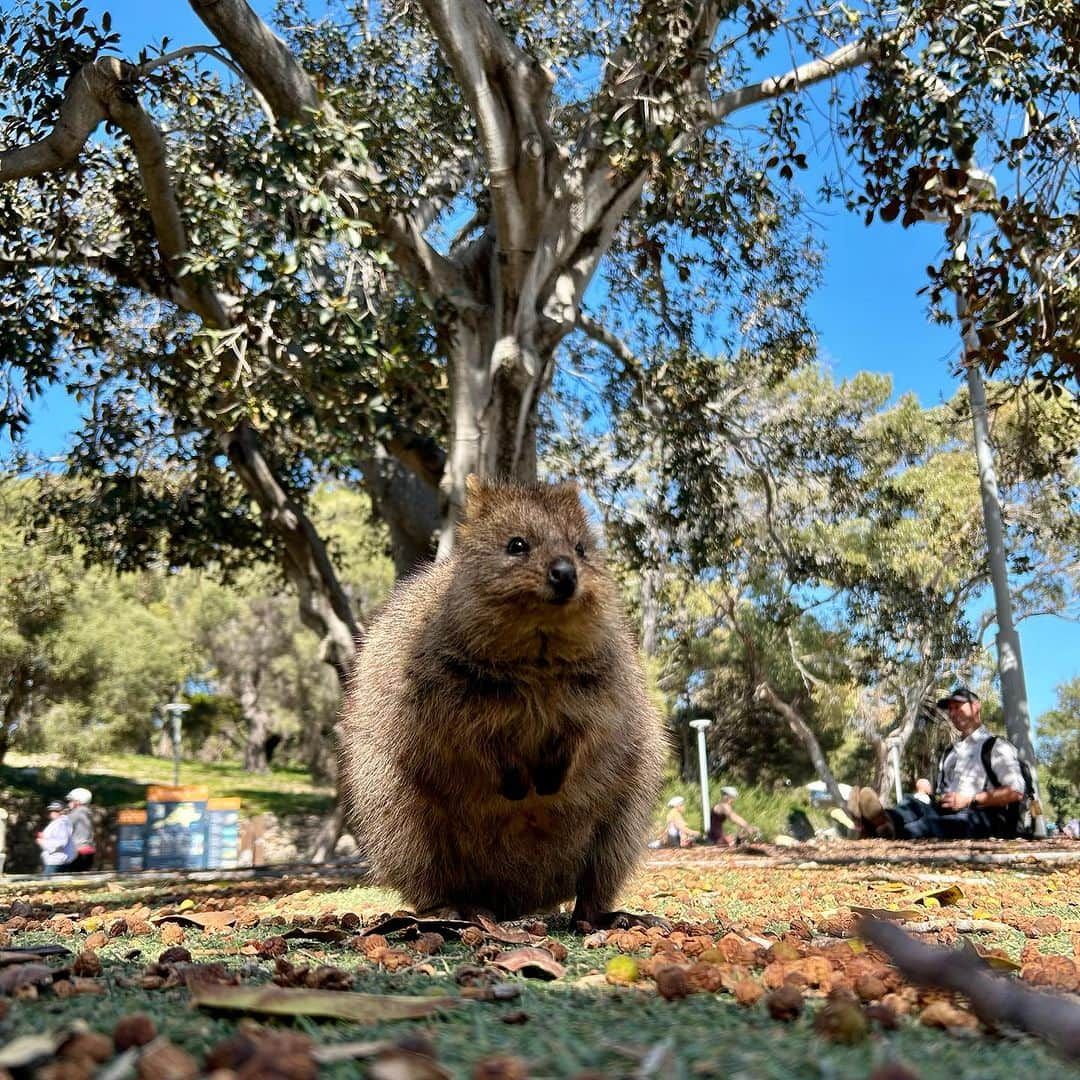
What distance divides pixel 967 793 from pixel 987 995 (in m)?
9.29

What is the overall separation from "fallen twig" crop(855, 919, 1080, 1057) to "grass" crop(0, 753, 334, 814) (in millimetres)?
23251

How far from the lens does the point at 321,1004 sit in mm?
1621

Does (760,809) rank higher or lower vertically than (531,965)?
lower

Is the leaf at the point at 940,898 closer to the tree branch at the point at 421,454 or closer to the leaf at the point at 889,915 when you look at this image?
the leaf at the point at 889,915

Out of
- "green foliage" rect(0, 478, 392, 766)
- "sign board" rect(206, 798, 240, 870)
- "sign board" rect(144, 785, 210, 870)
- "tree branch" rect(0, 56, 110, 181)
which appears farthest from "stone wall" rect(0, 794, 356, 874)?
"tree branch" rect(0, 56, 110, 181)

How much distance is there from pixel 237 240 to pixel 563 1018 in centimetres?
606

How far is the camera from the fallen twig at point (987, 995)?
1.34 m

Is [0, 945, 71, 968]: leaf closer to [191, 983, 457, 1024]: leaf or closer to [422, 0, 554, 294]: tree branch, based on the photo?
[191, 983, 457, 1024]: leaf

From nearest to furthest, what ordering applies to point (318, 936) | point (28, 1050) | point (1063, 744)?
point (28, 1050) < point (318, 936) < point (1063, 744)

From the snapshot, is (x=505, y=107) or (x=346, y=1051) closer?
(x=346, y=1051)

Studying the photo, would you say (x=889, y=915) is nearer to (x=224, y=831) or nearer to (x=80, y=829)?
(x=80, y=829)

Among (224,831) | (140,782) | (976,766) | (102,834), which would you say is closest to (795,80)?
(976,766)

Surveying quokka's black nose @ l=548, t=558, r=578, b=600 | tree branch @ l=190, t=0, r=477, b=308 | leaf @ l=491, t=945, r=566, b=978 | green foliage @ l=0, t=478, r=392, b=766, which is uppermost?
tree branch @ l=190, t=0, r=477, b=308

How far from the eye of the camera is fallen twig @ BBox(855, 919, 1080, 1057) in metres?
1.34
